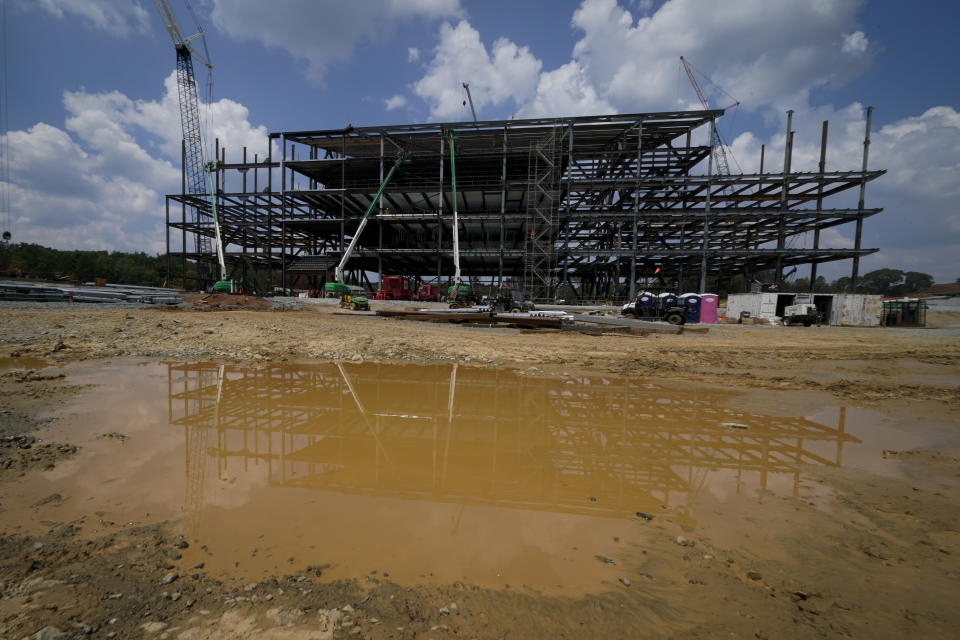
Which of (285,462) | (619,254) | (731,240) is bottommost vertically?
(285,462)

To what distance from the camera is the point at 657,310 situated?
20203 mm

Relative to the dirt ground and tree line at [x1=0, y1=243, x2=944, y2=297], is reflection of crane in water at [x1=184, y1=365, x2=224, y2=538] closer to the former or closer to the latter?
the dirt ground

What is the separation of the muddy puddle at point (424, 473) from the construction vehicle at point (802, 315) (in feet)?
76.9

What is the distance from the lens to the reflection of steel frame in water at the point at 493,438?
2.83 m

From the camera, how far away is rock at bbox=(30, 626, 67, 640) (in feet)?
4.54

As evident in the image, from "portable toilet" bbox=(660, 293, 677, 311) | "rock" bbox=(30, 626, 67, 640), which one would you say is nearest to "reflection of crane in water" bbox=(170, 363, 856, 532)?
"rock" bbox=(30, 626, 67, 640)

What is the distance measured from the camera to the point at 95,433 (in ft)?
11.6

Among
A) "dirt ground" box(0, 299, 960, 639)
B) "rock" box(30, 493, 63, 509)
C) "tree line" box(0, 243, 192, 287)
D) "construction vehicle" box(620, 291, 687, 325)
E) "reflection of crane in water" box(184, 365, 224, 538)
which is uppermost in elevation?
"tree line" box(0, 243, 192, 287)

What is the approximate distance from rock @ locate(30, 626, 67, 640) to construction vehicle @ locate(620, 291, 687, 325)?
21.9 m

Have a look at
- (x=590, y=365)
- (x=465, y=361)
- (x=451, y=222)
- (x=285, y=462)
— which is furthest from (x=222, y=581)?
(x=451, y=222)

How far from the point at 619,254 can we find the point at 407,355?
2484 centimetres

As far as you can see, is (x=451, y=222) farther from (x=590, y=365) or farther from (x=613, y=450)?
(x=613, y=450)

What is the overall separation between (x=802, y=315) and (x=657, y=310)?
1071cm

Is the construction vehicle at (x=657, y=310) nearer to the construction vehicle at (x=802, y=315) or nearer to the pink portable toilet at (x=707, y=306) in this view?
the pink portable toilet at (x=707, y=306)
